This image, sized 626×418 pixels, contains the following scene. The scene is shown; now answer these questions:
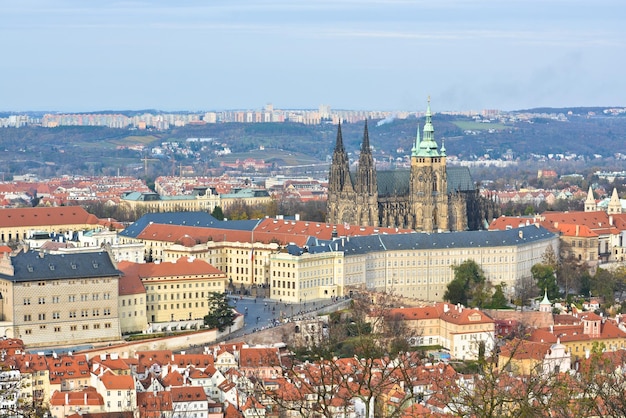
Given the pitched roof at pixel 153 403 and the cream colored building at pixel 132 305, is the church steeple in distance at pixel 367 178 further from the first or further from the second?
the pitched roof at pixel 153 403

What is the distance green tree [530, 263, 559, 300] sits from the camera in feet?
236

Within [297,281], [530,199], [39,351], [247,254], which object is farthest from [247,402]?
[530,199]

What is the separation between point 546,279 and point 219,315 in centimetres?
2084

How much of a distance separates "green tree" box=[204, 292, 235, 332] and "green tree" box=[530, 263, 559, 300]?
19185 mm

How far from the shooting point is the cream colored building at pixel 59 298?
5600cm

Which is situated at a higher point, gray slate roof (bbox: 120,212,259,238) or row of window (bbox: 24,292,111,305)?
gray slate roof (bbox: 120,212,259,238)

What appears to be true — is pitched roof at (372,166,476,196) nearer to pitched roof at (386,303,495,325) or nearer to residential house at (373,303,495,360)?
pitched roof at (386,303,495,325)

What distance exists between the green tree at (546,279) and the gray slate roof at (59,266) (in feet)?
78.6

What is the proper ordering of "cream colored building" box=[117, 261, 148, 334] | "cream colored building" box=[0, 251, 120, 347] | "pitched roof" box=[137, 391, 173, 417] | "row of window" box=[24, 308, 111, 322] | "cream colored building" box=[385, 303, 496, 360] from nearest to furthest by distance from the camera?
1. "pitched roof" box=[137, 391, 173, 417]
2. "cream colored building" box=[0, 251, 120, 347]
3. "row of window" box=[24, 308, 111, 322]
4. "cream colored building" box=[385, 303, 496, 360]
5. "cream colored building" box=[117, 261, 148, 334]

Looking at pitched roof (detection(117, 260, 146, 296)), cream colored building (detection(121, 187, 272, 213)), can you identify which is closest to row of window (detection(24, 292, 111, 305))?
pitched roof (detection(117, 260, 146, 296))

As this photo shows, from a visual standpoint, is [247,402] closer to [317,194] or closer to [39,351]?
[39,351]

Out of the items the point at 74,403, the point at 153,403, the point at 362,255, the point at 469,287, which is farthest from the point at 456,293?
the point at 74,403

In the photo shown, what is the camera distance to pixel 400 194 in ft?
289

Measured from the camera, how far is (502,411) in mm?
19875
